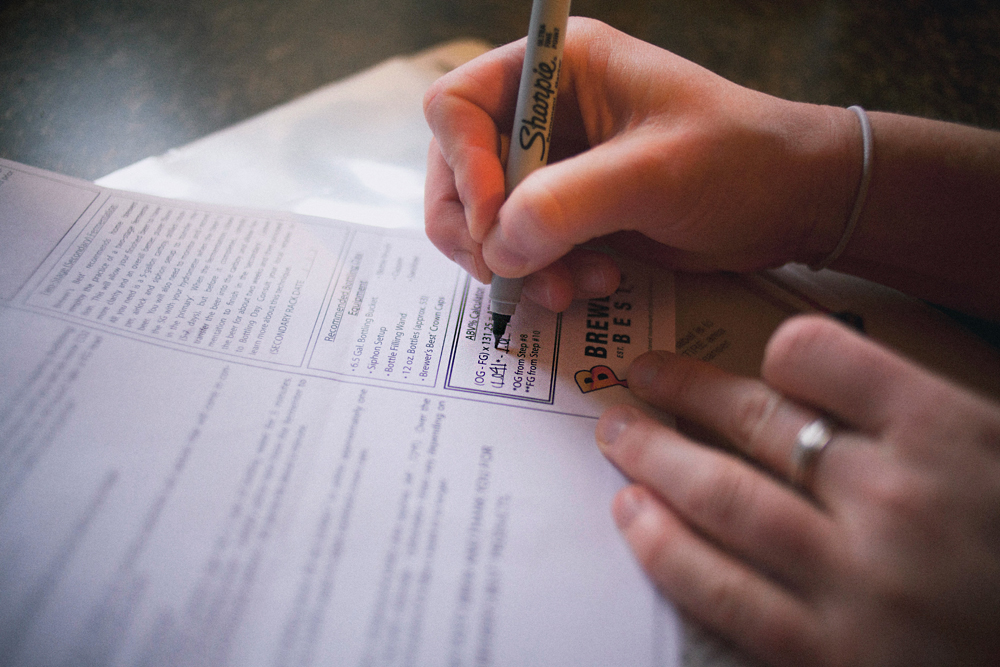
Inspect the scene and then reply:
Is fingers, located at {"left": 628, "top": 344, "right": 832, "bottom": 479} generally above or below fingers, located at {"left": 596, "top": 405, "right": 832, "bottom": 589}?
above

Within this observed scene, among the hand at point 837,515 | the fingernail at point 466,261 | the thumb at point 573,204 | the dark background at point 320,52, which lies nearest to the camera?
the hand at point 837,515

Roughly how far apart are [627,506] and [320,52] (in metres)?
0.68

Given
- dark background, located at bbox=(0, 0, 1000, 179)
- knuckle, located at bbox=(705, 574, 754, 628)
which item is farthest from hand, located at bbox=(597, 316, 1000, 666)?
dark background, located at bbox=(0, 0, 1000, 179)

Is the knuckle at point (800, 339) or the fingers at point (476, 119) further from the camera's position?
the fingers at point (476, 119)

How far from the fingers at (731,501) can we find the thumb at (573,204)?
0.15m

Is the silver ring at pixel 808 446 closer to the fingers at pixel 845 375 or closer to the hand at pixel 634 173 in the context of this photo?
the fingers at pixel 845 375

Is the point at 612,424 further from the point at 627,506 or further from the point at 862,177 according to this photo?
the point at 862,177

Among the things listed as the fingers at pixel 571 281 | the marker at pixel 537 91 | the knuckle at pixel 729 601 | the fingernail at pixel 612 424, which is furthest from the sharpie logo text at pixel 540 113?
the knuckle at pixel 729 601

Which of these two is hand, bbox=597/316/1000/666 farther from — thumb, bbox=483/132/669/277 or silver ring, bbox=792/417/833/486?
thumb, bbox=483/132/669/277

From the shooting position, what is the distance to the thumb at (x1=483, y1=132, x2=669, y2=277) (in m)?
0.40

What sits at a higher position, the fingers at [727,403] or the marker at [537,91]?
the marker at [537,91]

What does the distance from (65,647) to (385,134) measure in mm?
533

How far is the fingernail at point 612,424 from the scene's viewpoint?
0.41m

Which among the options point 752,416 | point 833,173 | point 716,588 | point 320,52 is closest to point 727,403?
point 752,416
